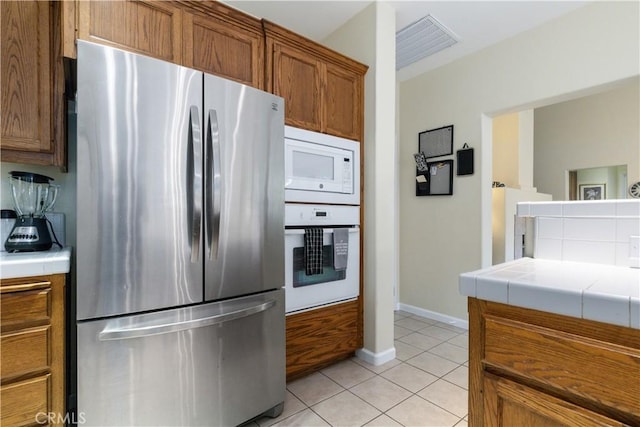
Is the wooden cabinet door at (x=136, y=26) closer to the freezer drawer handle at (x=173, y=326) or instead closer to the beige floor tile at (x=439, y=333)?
the freezer drawer handle at (x=173, y=326)

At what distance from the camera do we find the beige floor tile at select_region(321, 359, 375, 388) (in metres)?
2.05

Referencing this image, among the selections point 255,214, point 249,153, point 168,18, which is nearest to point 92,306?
point 255,214

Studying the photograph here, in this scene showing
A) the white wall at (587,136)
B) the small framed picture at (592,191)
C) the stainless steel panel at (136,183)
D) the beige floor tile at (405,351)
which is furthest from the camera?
the small framed picture at (592,191)

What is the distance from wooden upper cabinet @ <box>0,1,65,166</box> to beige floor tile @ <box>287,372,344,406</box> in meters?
Result: 1.86

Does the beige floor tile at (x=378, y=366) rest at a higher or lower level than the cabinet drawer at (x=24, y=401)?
lower

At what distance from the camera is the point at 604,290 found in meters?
0.80

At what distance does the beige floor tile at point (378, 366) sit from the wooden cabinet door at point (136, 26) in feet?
7.66

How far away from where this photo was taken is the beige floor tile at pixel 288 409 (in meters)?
1.63

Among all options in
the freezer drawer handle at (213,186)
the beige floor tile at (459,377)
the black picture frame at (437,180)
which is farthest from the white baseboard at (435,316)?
the freezer drawer handle at (213,186)

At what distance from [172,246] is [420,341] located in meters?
2.35

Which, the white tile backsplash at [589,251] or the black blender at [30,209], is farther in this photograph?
the black blender at [30,209]

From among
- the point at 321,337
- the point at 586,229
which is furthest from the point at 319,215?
the point at 586,229

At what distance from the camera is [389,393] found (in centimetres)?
191

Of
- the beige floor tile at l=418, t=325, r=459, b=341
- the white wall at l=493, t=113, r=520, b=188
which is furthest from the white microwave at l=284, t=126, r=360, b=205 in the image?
the white wall at l=493, t=113, r=520, b=188
